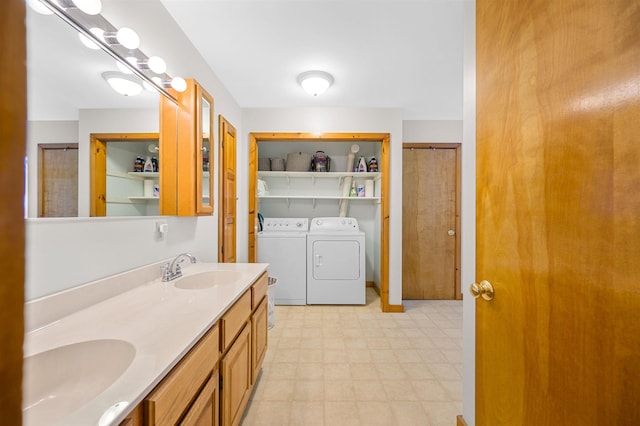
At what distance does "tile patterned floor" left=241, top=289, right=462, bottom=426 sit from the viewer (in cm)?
151

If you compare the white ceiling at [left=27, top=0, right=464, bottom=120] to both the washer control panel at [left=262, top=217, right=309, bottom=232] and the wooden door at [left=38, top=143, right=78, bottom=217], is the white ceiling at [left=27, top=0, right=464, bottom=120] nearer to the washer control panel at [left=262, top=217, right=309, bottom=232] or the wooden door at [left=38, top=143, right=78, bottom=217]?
the wooden door at [left=38, top=143, right=78, bottom=217]

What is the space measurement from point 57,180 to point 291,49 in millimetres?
1697

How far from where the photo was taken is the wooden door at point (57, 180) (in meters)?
0.89

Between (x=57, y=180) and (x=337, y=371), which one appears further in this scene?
(x=337, y=371)

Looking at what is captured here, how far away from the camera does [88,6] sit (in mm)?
980

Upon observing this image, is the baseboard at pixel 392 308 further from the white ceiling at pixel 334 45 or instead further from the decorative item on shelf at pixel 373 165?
the white ceiling at pixel 334 45

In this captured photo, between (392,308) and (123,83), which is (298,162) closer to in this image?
(392,308)

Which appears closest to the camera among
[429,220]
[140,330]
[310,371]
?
[140,330]

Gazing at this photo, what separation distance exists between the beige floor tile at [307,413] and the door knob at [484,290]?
1.17 meters

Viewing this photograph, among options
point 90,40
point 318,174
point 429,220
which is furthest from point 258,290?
point 429,220

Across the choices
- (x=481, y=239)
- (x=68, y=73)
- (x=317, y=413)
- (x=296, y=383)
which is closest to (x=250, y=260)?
(x=296, y=383)

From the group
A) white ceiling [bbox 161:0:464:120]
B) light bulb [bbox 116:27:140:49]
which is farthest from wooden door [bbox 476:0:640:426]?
light bulb [bbox 116:27:140:49]

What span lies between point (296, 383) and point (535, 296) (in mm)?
1597

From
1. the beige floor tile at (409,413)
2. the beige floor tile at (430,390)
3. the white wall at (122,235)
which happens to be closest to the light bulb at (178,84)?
the white wall at (122,235)
